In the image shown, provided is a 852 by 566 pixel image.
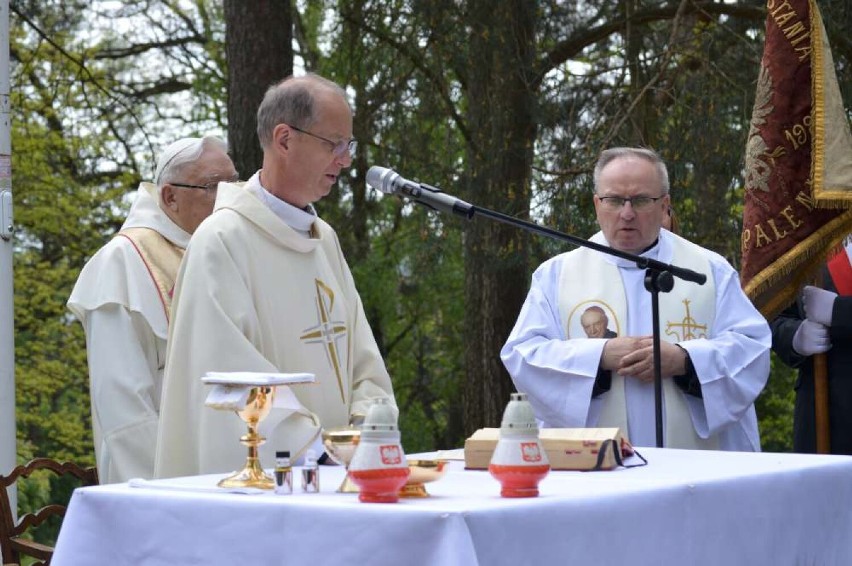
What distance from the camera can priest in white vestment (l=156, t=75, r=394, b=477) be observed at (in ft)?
13.2

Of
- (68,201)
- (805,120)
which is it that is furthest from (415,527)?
(68,201)

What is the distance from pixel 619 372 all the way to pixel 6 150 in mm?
2975

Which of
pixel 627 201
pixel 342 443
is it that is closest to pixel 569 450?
pixel 342 443

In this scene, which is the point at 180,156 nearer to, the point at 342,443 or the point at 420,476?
the point at 342,443

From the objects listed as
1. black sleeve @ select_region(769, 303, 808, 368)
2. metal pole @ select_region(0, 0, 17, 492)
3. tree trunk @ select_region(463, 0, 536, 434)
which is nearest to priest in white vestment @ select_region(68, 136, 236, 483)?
metal pole @ select_region(0, 0, 17, 492)

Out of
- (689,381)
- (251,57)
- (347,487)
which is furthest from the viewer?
(251,57)

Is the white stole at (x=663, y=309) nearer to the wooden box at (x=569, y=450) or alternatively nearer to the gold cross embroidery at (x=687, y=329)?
the gold cross embroidery at (x=687, y=329)

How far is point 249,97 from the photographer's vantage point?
8438 mm

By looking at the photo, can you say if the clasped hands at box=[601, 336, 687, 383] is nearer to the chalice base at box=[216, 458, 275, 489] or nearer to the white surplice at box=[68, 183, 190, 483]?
the white surplice at box=[68, 183, 190, 483]

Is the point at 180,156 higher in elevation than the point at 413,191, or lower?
higher

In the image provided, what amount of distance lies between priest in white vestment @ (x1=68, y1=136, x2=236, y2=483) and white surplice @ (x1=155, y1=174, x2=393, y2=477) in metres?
A: 0.64

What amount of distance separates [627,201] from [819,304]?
4.00 ft

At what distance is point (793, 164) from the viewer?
6.04 metres

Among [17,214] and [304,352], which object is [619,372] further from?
[17,214]
